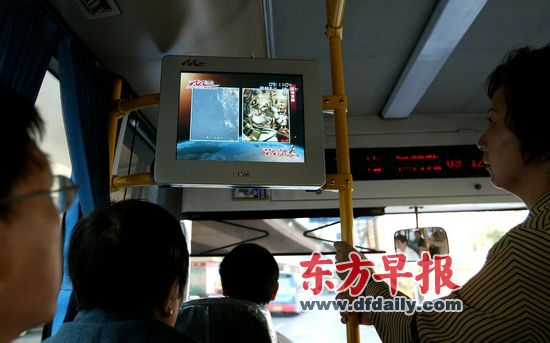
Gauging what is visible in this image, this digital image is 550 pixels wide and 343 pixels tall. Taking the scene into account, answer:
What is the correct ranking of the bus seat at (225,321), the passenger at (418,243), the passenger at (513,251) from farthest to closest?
the passenger at (418,243) → the bus seat at (225,321) → the passenger at (513,251)

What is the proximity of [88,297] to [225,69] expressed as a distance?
96cm

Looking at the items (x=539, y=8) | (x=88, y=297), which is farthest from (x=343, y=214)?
(x=539, y=8)

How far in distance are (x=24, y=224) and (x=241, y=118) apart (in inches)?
39.1

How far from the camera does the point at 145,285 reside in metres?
0.96

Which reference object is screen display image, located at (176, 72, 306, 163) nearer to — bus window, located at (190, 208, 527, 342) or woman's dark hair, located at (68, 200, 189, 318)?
woman's dark hair, located at (68, 200, 189, 318)

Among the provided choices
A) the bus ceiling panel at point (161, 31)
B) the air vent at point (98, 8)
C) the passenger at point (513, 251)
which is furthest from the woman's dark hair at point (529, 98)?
the air vent at point (98, 8)

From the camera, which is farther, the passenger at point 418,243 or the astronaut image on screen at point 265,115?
the passenger at point 418,243

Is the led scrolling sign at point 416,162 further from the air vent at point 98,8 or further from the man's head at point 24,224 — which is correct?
the man's head at point 24,224

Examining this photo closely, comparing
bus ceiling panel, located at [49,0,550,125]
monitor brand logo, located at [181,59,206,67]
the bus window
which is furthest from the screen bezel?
the bus window

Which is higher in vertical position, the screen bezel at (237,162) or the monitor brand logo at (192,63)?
the monitor brand logo at (192,63)

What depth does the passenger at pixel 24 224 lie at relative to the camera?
1.80 ft

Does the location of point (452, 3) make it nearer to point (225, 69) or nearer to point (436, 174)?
point (225, 69)

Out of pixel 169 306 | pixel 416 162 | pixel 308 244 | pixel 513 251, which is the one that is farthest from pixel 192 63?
pixel 416 162

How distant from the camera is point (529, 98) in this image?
3.08 feet
